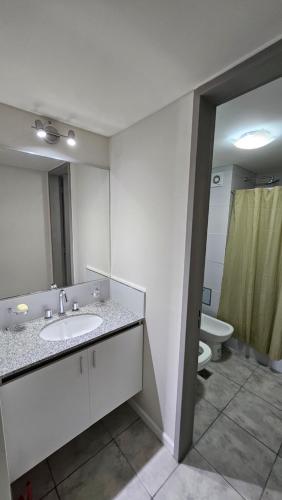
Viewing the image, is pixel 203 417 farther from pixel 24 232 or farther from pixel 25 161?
pixel 25 161

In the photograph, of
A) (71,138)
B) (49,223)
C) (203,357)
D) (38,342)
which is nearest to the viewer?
(38,342)

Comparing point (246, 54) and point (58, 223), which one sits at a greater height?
point (246, 54)

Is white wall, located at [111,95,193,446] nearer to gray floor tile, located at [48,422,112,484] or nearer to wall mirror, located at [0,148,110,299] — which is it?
wall mirror, located at [0,148,110,299]

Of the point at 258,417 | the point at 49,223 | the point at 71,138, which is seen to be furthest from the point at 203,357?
the point at 71,138

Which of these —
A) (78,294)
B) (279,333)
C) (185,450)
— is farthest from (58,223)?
(279,333)

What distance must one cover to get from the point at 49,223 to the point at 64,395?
113cm

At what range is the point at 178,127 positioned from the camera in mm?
1151

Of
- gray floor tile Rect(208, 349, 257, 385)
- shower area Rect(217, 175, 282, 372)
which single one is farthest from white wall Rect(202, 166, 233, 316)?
Answer: gray floor tile Rect(208, 349, 257, 385)

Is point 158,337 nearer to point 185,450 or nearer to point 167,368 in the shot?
point 167,368

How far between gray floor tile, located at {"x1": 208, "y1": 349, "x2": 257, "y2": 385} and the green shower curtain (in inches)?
8.0

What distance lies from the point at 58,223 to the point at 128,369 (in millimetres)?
1219

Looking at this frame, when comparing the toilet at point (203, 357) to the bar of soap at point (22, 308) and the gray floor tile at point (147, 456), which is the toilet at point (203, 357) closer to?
the gray floor tile at point (147, 456)

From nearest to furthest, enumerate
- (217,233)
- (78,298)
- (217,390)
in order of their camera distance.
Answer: (78,298) → (217,390) → (217,233)

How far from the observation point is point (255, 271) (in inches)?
88.7
